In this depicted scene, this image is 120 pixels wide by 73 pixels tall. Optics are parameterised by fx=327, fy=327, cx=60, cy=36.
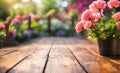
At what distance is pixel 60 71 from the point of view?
9.55 ft

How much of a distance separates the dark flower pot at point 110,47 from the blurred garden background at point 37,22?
2.71 meters

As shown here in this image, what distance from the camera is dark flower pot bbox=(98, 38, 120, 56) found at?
4195mm

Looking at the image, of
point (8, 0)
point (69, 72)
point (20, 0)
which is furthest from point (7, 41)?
point (20, 0)

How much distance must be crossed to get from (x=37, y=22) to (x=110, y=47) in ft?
27.2

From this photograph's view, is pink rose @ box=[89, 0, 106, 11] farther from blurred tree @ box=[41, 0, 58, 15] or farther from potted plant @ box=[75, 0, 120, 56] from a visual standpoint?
blurred tree @ box=[41, 0, 58, 15]

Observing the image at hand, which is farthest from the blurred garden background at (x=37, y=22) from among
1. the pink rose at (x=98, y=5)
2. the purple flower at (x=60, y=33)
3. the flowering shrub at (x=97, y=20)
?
the pink rose at (x=98, y=5)

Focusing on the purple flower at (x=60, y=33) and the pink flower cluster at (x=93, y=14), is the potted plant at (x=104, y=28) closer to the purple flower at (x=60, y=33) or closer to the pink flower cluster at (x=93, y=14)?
the pink flower cluster at (x=93, y=14)

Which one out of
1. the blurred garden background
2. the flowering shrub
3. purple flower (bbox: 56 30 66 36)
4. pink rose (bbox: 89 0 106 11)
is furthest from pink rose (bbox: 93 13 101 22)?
purple flower (bbox: 56 30 66 36)

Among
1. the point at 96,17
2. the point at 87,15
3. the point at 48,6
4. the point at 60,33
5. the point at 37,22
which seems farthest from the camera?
the point at 48,6

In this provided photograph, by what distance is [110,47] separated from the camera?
13.8 ft

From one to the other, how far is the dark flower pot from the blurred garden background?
107 inches

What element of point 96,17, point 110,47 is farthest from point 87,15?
point 110,47

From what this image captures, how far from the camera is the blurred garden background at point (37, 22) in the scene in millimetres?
6957

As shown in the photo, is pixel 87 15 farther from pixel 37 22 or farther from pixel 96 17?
pixel 37 22
